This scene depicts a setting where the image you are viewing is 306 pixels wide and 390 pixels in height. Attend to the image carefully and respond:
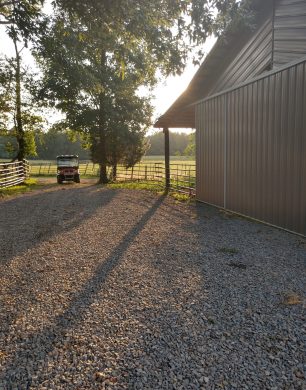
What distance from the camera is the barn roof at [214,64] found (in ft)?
25.4

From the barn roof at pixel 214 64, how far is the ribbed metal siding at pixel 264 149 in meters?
0.71

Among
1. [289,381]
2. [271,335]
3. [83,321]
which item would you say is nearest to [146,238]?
[83,321]

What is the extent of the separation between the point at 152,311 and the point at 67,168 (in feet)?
75.1

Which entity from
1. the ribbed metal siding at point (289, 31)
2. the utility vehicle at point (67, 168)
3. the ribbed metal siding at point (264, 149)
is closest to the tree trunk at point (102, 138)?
the utility vehicle at point (67, 168)

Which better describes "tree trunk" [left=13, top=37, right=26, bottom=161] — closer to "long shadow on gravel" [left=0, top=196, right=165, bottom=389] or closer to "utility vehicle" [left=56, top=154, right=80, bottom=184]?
"utility vehicle" [left=56, top=154, right=80, bottom=184]

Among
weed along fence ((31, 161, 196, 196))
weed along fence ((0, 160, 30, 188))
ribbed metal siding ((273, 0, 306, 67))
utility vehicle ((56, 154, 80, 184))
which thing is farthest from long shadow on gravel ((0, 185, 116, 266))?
utility vehicle ((56, 154, 80, 184))

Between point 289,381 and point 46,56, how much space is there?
11185 millimetres

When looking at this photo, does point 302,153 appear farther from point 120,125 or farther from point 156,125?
point 120,125

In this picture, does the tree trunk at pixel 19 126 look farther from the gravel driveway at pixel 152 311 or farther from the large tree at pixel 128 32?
the gravel driveway at pixel 152 311

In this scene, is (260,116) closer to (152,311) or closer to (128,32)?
(128,32)

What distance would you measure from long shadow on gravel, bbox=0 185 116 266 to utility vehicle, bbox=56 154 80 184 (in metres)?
12.8

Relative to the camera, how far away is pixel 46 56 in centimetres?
1059

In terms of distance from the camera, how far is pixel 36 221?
8.55m

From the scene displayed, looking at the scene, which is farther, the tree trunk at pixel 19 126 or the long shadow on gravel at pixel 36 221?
the tree trunk at pixel 19 126
